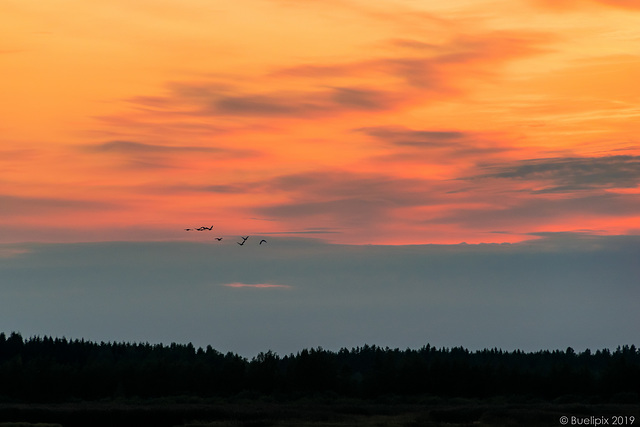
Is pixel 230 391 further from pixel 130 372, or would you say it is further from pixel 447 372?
pixel 447 372

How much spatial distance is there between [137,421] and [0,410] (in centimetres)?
1910

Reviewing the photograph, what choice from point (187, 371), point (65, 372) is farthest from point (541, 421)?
point (65, 372)

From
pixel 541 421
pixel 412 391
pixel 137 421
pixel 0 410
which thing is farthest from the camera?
pixel 412 391

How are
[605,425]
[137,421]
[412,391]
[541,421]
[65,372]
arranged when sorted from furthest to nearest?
[65,372] → [412,391] → [137,421] → [541,421] → [605,425]

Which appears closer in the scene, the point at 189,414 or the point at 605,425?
the point at 605,425

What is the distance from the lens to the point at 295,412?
3622 inches

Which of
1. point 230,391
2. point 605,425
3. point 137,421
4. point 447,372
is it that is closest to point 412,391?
point 447,372

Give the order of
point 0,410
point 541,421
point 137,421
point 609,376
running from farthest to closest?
1. point 609,376
2. point 0,410
3. point 137,421
4. point 541,421

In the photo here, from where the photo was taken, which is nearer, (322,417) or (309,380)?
(322,417)

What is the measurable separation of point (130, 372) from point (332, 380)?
108 feet

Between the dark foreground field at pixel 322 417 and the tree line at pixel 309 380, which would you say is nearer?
the dark foreground field at pixel 322 417

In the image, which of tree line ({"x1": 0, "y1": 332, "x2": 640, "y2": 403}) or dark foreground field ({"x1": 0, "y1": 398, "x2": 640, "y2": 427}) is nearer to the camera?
dark foreground field ({"x1": 0, "y1": 398, "x2": 640, "y2": 427})

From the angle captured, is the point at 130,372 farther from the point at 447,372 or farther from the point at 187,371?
the point at 447,372

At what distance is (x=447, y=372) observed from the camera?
130 meters
